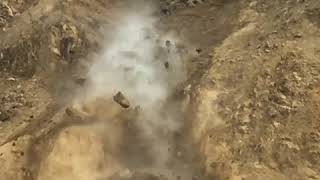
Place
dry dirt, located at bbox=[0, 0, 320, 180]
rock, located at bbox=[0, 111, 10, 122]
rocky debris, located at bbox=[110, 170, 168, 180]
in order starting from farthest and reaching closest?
rock, located at bbox=[0, 111, 10, 122] → rocky debris, located at bbox=[110, 170, 168, 180] → dry dirt, located at bbox=[0, 0, 320, 180]

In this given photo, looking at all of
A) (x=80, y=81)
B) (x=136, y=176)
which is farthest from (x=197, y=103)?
(x=80, y=81)

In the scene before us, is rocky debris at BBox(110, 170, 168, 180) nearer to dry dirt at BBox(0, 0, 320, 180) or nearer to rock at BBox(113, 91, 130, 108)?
dry dirt at BBox(0, 0, 320, 180)

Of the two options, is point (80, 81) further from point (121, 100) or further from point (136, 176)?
point (136, 176)

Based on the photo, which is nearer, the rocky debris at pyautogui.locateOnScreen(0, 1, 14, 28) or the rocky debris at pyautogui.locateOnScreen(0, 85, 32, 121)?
the rocky debris at pyautogui.locateOnScreen(0, 85, 32, 121)

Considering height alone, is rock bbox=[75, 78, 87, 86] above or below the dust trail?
below

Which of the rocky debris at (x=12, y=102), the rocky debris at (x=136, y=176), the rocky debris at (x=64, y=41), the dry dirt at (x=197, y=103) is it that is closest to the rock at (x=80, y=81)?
the dry dirt at (x=197, y=103)

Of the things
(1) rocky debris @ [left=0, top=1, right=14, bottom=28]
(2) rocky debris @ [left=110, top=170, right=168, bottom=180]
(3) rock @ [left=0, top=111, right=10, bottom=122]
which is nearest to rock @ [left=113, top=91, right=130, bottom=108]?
(2) rocky debris @ [left=110, top=170, right=168, bottom=180]
